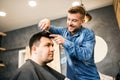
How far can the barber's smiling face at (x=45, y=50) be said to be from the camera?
2098mm

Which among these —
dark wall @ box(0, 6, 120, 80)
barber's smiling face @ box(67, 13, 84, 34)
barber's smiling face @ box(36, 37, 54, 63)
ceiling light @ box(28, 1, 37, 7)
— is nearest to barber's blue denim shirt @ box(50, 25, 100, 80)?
barber's smiling face @ box(67, 13, 84, 34)

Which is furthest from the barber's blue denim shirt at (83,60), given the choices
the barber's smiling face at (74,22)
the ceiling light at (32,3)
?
the ceiling light at (32,3)

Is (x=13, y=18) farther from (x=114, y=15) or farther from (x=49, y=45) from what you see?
(x=49, y=45)

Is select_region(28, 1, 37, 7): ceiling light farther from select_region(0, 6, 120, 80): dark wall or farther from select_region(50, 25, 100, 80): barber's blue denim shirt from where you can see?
select_region(50, 25, 100, 80): barber's blue denim shirt

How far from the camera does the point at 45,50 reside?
2.14m

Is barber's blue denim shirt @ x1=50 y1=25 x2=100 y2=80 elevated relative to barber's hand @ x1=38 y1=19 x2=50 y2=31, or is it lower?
lower

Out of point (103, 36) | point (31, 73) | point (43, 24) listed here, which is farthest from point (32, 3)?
point (31, 73)

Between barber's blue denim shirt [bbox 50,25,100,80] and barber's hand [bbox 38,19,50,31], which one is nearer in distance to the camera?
barber's blue denim shirt [bbox 50,25,100,80]

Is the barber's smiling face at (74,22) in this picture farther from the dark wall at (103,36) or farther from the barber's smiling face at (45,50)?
the dark wall at (103,36)

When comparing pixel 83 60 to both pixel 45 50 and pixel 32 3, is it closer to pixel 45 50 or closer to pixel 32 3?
pixel 45 50

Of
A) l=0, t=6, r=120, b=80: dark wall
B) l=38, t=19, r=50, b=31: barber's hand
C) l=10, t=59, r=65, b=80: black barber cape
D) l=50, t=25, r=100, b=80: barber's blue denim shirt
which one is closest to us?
l=10, t=59, r=65, b=80: black barber cape

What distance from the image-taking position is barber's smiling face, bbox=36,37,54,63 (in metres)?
2.10

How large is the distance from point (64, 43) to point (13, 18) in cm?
398

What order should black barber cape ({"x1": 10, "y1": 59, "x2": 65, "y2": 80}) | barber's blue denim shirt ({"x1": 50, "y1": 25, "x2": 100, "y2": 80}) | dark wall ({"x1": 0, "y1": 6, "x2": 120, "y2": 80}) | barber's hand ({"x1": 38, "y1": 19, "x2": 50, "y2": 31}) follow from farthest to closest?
dark wall ({"x1": 0, "y1": 6, "x2": 120, "y2": 80}) → barber's hand ({"x1": 38, "y1": 19, "x2": 50, "y2": 31}) → barber's blue denim shirt ({"x1": 50, "y1": 25, "x2": 100, "y2": 80}) → black barber cape ({"x1": 10, "y1": 59, "x2": 65, "y2": 80})
